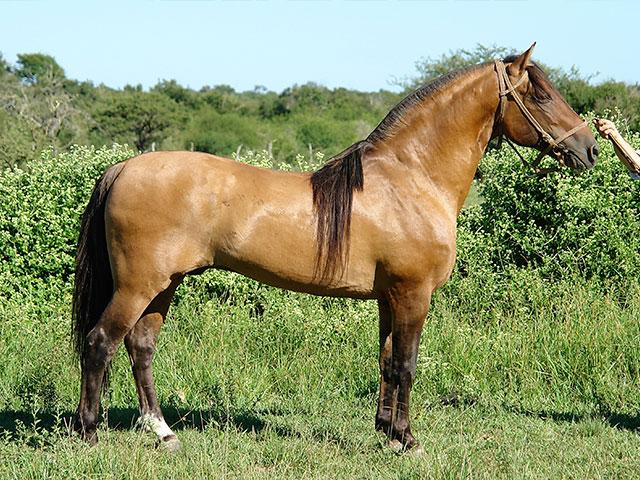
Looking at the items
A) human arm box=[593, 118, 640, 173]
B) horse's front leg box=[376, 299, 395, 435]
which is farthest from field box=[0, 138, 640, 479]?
human arm box=[593, 118, 640, 173]

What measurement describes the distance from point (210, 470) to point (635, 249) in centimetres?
519

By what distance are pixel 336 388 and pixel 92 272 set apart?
229 cm

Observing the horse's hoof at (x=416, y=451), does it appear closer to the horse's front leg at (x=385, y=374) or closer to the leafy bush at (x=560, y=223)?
the horse's front leg at (x=385, y=374)

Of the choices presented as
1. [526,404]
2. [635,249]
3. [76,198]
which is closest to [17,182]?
[76,198]

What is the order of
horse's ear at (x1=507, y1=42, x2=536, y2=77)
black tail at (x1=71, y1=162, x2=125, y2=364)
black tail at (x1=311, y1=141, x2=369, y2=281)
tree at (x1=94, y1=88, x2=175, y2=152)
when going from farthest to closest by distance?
tree at (x1=94, y1=88, x2=175, y2=152) < black tail at (x1=71, y1=162, x2=125, y2=364) < horse's ear at (x1=507, y1=42, x2=536, y2=77) < black tail at (x1=311, y1=141, x2=369, y2=281)

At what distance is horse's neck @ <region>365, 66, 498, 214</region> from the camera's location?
4883mm

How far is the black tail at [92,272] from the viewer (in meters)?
4.98

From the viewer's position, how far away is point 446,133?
4.92 meters

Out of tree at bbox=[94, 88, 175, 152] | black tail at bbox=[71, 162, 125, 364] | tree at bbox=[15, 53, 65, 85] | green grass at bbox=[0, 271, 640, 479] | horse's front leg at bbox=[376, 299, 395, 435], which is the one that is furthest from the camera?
tree at bbox=[15, 53, 65, 85]

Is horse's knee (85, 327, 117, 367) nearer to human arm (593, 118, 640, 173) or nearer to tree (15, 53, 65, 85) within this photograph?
human arm (593, 118, 640, 173)

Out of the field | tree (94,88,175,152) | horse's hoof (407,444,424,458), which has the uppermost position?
tree (94,88,175,152)

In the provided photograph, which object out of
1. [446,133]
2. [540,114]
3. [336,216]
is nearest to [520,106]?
[540,114]

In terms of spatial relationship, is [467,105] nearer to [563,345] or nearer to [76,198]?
[563,345]

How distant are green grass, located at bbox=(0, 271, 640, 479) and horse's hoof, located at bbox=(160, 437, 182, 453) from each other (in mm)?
80
